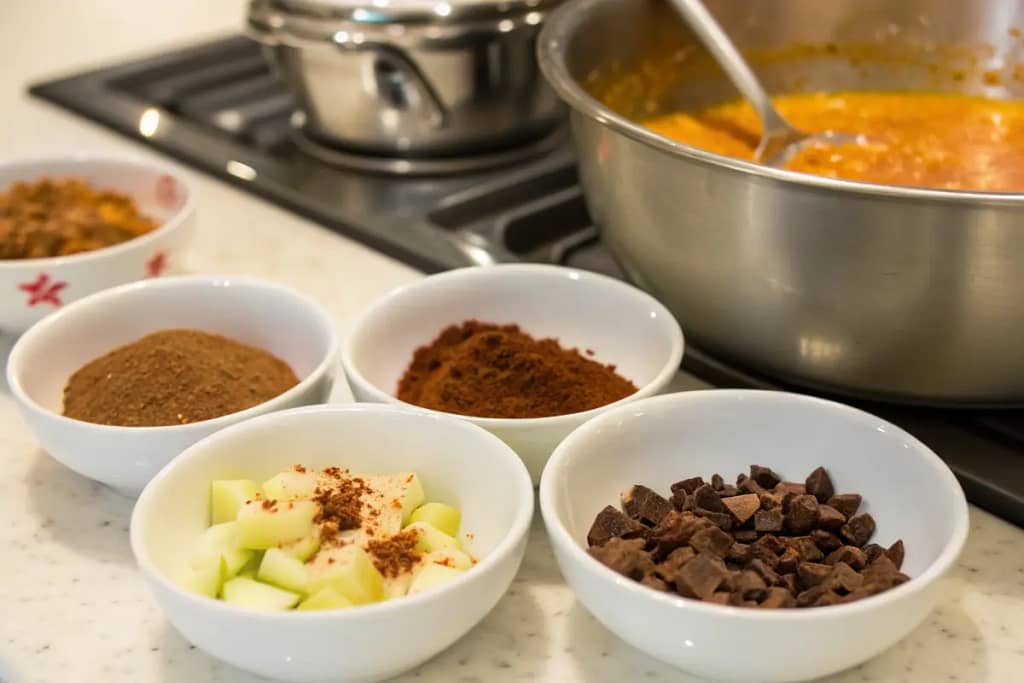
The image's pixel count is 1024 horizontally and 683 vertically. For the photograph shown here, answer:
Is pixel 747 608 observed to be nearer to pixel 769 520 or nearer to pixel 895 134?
pixel 769 520

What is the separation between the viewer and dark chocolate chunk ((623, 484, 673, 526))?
0.74 meters

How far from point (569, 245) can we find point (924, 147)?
36 cm

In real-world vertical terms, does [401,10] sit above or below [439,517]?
above

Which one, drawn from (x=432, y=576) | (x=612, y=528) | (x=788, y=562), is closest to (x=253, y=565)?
(x=432, y=576)

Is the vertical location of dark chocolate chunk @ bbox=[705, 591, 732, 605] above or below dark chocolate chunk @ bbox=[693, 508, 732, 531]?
above

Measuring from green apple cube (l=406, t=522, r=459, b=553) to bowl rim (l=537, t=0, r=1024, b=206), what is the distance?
1.04 ft

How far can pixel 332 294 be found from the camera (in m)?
1.15

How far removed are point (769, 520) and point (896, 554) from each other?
0.26 feet

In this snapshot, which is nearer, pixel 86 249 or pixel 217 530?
pixel 217 530

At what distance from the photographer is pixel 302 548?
707mm

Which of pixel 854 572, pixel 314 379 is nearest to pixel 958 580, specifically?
pixel 854 572

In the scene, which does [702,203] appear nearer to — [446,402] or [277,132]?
[446,402]

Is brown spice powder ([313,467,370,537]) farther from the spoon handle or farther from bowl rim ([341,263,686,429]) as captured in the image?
the spoon handle

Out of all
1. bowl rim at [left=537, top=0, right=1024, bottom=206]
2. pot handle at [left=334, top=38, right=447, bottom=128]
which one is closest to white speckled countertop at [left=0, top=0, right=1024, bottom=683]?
bowl rim at [left=537, top=0, right=1024, bottom=206]
